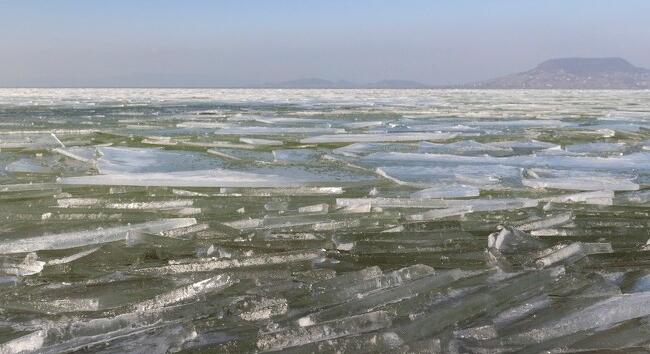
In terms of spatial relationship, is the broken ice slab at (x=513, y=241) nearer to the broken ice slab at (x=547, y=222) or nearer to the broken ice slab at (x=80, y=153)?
the broken ice slab at (x=547, y=222)

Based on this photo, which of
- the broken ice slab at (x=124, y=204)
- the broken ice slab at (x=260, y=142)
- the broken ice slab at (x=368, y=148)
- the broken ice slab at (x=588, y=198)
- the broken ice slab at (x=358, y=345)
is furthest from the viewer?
the broken ice slab at (x=260, y=142)

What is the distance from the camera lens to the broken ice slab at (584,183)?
15.7ft

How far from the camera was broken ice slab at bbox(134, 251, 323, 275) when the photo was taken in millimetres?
2896

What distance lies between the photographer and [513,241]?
3281 millimetres

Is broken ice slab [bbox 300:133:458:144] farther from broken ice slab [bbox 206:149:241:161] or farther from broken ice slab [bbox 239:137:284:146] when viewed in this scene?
broken ice slab [bbox 206:149:241:161]


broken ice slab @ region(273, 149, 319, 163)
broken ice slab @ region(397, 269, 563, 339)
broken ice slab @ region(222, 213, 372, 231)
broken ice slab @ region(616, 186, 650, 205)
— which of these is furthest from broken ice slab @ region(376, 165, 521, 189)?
broken ice slab @ region(397, 269, 563, 339)

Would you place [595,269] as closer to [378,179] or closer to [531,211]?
[531,211]

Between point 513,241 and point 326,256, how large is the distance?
98 cm

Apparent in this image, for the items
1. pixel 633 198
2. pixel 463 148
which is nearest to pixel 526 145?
pixel 463 148

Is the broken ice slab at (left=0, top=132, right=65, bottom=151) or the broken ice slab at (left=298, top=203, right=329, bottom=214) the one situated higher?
the broken ice slab at (left=0, top=132, right=65, bottom=151)

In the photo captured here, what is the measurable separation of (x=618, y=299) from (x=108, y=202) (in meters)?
3.18

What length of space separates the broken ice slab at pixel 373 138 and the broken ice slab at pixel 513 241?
16.6ft

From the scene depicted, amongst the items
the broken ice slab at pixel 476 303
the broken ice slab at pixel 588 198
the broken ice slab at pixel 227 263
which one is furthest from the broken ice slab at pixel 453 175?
the broken ice slab at pixel 476 303

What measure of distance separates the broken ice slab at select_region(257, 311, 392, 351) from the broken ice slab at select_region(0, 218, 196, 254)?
1518 millimetres
